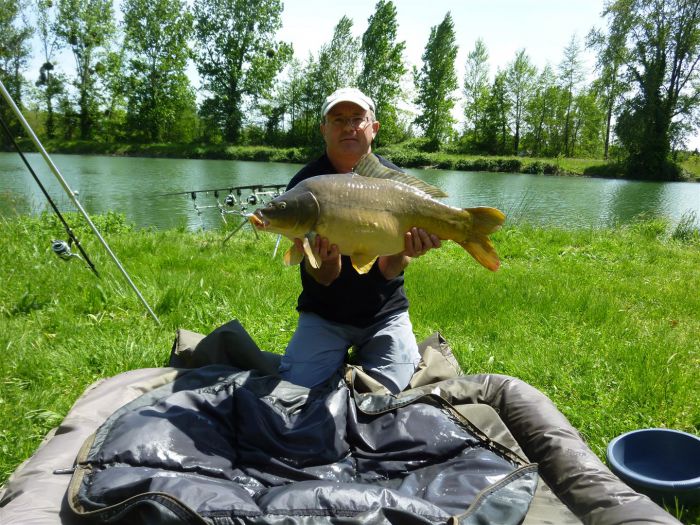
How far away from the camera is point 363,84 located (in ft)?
135

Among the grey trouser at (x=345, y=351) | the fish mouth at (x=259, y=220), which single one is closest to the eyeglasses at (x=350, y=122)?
the fish mouth at (x=259, y=220)

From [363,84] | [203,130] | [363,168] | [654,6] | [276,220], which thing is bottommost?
[276,220]

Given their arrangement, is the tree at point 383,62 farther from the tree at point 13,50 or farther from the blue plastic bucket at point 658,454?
the blue plastic bucket at point 658,454

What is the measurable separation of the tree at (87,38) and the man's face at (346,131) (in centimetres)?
4472

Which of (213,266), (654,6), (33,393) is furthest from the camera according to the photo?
(654,6)

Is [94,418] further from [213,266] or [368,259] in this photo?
[213,266]

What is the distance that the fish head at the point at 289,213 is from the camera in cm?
217

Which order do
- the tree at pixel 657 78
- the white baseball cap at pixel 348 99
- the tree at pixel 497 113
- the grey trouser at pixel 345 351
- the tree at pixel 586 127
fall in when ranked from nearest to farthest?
the white baseball cap at pixel 348 99, the grey trouser at pixel 345 351, the tree at pixel 657 78, the tree at pixel 586 127, the tree at pixel 497 113

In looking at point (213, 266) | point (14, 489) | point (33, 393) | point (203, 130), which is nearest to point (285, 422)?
point (14, 489)

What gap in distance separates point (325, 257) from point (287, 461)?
0.87 meters

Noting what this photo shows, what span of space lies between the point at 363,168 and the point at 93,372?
1.92m

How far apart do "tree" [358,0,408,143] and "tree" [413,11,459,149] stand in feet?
8.95

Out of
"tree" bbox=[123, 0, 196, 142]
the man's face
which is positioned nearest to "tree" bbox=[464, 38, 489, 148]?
"tree" bbox=[123, 0, 196, 142]

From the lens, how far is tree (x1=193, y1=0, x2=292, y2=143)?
4162cm
